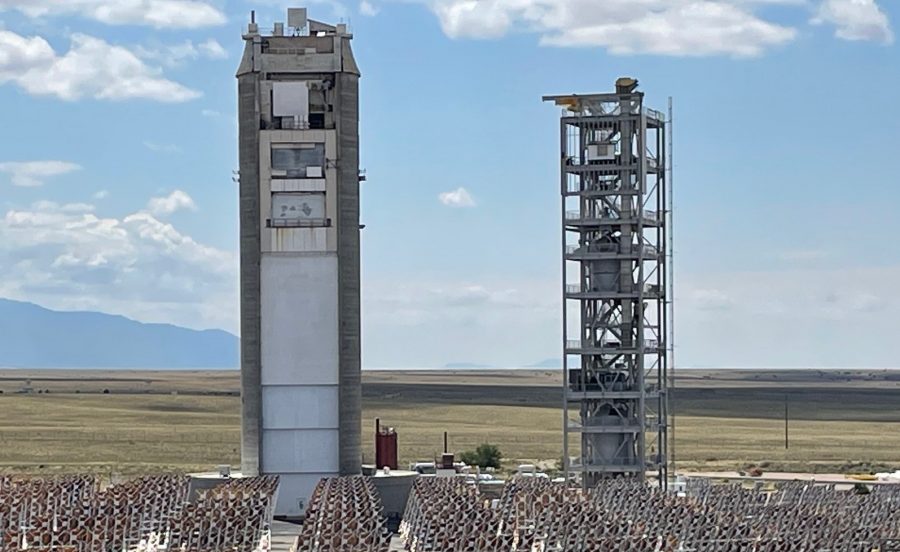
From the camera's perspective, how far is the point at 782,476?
336ft

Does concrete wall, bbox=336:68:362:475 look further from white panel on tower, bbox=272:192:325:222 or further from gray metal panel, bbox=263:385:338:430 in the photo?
white panel on tower, bbox=272:192:325:222

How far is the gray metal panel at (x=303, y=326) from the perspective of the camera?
76562 millimetres

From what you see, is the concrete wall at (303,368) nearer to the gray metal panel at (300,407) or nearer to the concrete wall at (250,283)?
the gray metal panel at (300,407)

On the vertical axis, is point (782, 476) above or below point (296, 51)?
below

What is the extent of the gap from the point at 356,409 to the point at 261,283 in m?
6.61

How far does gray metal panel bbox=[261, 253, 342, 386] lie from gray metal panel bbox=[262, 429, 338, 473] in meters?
2.14

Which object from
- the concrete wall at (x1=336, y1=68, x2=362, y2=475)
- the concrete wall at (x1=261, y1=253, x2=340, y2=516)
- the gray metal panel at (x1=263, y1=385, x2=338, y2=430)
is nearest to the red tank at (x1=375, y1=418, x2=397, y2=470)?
the concrete wall at (x1=336, y1=68, x2=362, y2=475)

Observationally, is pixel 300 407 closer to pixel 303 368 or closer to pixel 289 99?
pixel 303 368

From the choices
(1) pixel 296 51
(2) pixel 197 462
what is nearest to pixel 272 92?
(1) pixel 296 51

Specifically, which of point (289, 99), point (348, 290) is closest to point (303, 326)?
point (348, 290)

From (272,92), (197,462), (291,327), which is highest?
(272,92)

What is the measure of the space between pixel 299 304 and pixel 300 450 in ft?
20.0

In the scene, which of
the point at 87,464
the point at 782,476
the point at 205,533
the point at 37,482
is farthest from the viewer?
the point at 87,464

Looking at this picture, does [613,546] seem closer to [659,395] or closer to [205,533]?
[205,533]
